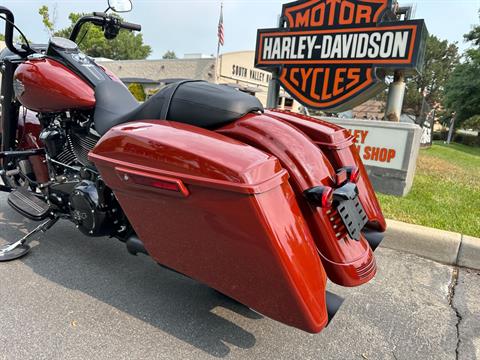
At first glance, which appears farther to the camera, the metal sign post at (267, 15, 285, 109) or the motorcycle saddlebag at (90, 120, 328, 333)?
the metal sign post at (267, 15, 285, 109)

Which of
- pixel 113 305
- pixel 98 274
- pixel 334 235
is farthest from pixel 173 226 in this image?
pixel 98 274

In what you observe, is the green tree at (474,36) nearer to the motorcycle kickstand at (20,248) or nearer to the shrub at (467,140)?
the shrub at (467,140)

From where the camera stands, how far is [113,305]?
222 centimetres

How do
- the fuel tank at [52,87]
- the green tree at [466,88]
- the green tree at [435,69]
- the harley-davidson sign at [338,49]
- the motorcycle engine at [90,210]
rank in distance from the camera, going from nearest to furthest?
the motorcycle engine at [90,210] < the fuel tank at [52,87] < the harley-davidson sign at [338,49] < the green tree at [466,88] < the green tree at [435,69]

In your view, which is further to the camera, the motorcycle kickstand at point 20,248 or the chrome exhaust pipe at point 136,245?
the motorcycle kickstand at point 20,248

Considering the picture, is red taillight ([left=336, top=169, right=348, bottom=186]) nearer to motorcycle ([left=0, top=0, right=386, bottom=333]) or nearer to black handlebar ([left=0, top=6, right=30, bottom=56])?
motorcycle ([left=0, top=0, right=386, bottom=333])

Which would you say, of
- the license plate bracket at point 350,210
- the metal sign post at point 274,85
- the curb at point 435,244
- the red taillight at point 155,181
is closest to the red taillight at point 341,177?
the license plate bracket at point 350,210

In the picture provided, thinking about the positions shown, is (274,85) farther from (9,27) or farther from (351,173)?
(351,173)

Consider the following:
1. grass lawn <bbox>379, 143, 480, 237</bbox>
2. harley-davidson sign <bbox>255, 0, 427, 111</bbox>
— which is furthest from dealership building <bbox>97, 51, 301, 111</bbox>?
grass lawn <bbox>379, 143, 480, 237</bbox>

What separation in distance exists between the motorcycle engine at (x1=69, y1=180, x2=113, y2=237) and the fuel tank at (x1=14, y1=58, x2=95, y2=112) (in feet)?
1.80

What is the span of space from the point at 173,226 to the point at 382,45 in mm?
4231

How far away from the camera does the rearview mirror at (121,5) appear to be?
287cm

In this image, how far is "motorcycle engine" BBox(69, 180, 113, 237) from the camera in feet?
7.32

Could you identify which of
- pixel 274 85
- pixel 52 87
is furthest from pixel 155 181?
pixel 274 85
